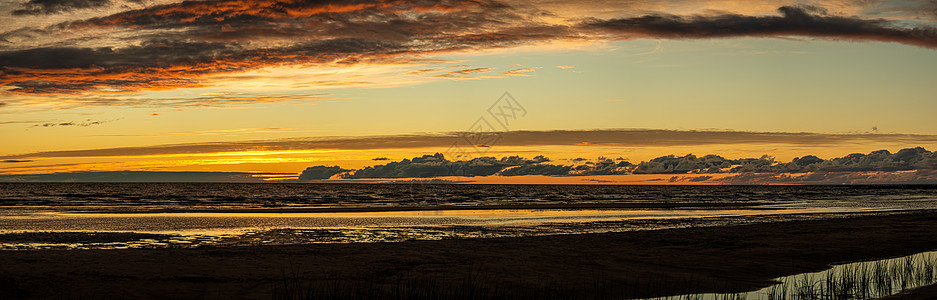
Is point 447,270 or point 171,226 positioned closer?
point 447,270

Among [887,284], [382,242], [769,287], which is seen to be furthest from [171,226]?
[887,284]

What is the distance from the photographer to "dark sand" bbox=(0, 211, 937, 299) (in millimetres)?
17781

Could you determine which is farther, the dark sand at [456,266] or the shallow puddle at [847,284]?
the dark sand at [456,266]

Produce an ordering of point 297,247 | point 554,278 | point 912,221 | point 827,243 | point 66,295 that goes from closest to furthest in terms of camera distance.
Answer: point 66,295, point 554,278, point 297,247, point 827,243, point 912,221

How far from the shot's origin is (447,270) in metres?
21.1

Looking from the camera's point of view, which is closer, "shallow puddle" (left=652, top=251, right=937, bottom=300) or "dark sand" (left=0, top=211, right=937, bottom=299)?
"shallow puddle" (left=652, top=251, right=937, bottom=300)

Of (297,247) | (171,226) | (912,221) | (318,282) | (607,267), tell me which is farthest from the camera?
(912,221)

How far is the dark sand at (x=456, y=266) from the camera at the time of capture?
58.3 ft

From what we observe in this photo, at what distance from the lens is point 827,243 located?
29.7 meters

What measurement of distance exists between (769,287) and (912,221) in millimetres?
30931

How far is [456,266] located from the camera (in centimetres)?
2202

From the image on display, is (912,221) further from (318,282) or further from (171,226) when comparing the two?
(171,226)

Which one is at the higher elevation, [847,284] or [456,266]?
[847,284]

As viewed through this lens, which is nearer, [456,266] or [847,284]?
[847,284]
